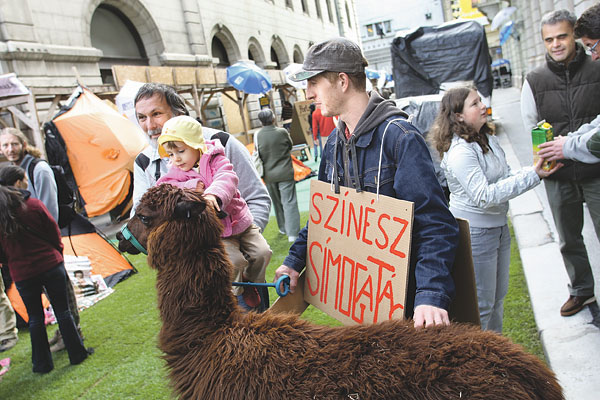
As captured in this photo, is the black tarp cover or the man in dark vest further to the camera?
the black tarp cover

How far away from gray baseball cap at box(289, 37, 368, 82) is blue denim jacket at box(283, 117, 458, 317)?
292mm

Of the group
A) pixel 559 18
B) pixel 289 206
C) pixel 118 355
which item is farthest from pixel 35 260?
pixel 559 18

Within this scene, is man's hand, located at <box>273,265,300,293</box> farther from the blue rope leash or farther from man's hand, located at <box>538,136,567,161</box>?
man's hand, located at <box>538,136,567,161</box>

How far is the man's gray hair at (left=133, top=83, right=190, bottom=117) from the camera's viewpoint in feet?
9.11

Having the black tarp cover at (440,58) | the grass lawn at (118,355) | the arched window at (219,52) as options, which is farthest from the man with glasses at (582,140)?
the arched window at (219,52)

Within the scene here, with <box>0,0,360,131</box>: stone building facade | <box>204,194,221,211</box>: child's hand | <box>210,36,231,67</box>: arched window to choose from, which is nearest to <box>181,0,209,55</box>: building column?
<box>0,0,360,131</box>: stone building facade

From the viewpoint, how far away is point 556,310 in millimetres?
3895

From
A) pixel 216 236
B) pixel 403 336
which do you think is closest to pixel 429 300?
pixel 403 336

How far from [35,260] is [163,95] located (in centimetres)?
289

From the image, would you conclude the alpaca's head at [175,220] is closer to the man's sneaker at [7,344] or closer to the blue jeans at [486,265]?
the blue jeans at [486,265]

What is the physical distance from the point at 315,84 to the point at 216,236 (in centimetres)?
82

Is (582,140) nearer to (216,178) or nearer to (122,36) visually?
(216,178)

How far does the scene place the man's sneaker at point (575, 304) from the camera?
149 inches

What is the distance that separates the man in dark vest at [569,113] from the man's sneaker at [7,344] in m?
6.17
